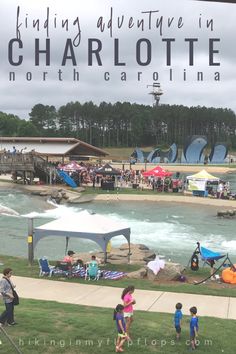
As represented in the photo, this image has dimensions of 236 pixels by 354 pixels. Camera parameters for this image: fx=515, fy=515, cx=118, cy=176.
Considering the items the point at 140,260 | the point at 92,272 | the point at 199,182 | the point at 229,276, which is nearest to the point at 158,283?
the point at 92,272

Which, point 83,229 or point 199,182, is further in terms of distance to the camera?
point 199,182

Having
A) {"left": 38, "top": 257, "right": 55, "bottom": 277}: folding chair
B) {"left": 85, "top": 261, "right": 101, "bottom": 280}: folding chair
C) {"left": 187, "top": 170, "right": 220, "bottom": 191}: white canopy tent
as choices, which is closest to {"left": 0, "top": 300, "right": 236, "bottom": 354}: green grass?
{"left": 85, "top": 261, "right": 101, "bottom": 280}: folding chair

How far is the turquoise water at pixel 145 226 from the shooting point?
2583cm

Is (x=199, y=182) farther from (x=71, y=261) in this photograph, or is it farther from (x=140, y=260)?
(x=71, y=261)

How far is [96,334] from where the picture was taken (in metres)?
10.0

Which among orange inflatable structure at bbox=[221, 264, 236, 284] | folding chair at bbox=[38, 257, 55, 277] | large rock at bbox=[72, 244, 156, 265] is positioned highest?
folding chair at bbox=[38, 257, 55, 277]

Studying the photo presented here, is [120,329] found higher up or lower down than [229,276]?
higher up

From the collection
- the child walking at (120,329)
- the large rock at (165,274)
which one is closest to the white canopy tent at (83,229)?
the large rock at (165,274)

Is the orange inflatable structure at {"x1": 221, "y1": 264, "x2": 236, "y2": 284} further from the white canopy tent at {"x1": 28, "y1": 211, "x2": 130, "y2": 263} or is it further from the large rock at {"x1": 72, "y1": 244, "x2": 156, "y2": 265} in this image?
the white canopy tent at {"x1": 28, "y1": 211, "x2": 130, "y2": 263}

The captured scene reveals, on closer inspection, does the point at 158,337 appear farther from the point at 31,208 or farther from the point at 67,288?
the point at 31,208

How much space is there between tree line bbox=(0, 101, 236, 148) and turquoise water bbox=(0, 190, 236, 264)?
128 m

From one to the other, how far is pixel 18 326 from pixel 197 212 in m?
32.4

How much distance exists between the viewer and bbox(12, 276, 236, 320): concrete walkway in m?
14.0

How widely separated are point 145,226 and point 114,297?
63.0 ft
